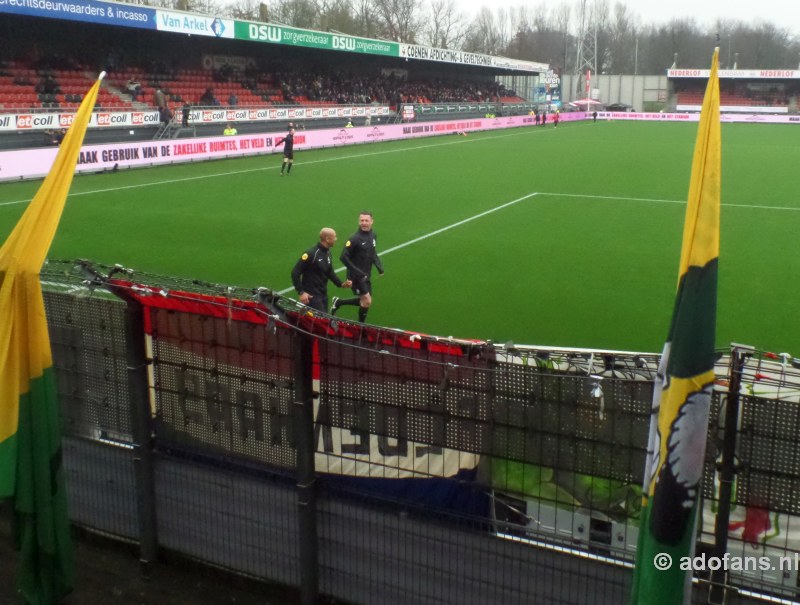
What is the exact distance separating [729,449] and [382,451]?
1.80m

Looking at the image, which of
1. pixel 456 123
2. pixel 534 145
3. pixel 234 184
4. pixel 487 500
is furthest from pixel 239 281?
pixel 456 123

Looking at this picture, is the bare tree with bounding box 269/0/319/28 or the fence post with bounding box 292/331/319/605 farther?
the bare tree with bounding box 269/0/319/28

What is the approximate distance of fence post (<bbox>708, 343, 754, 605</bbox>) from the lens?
11.4ft

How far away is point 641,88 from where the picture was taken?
10250 cm

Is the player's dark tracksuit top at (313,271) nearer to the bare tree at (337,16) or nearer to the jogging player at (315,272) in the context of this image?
the jogging player at (315,272)

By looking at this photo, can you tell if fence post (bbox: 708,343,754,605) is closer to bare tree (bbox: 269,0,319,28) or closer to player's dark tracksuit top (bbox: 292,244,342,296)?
player's dark tracksuit top (bbox: 292,244,342,296)

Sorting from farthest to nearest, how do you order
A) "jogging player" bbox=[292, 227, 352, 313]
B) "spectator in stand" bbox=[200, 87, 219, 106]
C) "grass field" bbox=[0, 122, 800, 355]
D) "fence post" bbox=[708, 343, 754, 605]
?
"spectator in stand" bbox=[200, 87, 219, 106] < "grass field" bbox=[0, 122, 800, 355] < "jogging player" bbox=[292, 227, 352, 313] < "fence post" bbox=[708, 343, 754, 605]

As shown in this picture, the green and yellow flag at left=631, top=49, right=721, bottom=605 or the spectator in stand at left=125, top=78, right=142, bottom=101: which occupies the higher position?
the spectator in stand at left=125, top=78, right=142, bottom=101

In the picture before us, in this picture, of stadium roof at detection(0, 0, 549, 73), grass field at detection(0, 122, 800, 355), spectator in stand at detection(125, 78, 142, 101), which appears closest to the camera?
grass field at detection(0, 122, 800, 355)

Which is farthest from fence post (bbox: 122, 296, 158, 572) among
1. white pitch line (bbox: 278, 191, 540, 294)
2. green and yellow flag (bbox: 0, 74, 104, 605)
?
white pitch line (bbox: 278, 191, 540, 294)

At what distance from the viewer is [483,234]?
58.9 feet

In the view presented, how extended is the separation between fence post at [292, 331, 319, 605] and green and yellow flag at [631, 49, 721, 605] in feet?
6.63

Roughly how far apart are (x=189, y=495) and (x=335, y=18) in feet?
308

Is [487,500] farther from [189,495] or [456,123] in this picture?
[456,123]
